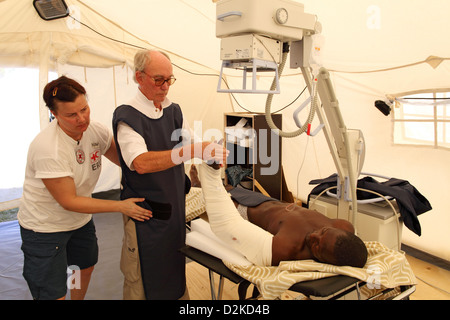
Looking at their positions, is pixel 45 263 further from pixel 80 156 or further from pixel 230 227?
pixel 230 227

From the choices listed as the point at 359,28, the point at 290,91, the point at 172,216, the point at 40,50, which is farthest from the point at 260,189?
the point at 40,50

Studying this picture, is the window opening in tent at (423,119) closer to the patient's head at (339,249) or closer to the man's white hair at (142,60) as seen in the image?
the patient's head at (339,249)

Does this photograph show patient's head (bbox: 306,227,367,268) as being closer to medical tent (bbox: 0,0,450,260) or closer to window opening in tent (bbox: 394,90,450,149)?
medical tent (bbox: 0,0,450,260)

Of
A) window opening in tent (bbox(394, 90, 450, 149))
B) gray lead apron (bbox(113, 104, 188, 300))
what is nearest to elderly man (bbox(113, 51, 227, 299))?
gray lead apron (bbox(113, 104, 188, 300))

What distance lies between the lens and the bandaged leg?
56.8 inches

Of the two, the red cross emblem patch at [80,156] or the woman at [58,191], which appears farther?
the red cross emblem patch at [80,156]

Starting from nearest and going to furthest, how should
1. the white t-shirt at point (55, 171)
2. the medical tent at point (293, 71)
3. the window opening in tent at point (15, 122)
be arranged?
the white t-shirt at point (55, 171)
the medical tent at point (293, 71)
the window opening in tent at point (15, 122)

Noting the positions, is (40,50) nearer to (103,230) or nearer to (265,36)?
(103,230)

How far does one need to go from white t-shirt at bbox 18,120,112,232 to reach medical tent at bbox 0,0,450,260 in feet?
5.21

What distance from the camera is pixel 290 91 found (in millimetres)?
3377

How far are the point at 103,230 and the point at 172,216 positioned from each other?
6.86ft

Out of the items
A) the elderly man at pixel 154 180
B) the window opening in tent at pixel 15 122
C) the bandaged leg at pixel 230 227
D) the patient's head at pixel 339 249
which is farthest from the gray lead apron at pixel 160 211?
the window opening in tent at pixel 15 122

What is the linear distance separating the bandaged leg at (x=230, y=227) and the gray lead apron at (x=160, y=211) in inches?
5.7

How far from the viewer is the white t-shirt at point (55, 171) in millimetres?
1312
